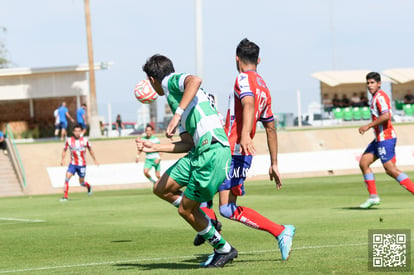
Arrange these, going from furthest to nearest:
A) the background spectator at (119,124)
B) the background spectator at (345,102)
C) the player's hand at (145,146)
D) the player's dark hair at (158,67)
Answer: the background spectator at (345,102), the background spectator at (119,124), the player's dark hair at (158,67), the player's hand at (145,146)

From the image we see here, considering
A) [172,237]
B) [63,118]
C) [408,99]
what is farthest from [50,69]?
[172,237]

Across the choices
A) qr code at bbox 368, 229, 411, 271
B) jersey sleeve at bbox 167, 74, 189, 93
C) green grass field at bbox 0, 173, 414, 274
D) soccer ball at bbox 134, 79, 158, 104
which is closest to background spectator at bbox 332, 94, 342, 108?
green grass field at bbox 0, 173, 414, 274

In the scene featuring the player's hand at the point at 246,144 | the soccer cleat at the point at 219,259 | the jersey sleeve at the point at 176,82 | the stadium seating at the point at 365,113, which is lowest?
the stadium seating at the point at 365,113

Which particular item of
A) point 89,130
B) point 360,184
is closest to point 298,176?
point 360,184

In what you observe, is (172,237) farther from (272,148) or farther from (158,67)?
(158,67)

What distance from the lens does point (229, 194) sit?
957 centimetres

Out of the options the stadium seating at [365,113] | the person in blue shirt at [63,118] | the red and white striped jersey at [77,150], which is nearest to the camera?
the red and white striped jersey at [77,150]

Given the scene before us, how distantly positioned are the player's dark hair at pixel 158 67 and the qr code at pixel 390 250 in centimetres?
278

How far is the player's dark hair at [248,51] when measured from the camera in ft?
32.1

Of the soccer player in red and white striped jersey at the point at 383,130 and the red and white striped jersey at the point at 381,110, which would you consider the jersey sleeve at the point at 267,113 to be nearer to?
the soccer player in red and white striped jersey at the point at 383,130

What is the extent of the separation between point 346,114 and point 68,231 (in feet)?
129

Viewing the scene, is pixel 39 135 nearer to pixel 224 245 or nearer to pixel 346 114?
pixel 346 114

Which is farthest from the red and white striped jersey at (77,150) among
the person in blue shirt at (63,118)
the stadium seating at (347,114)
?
the stadium seating at (347,114)

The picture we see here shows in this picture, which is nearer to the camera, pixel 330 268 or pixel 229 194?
pixel 330 268
